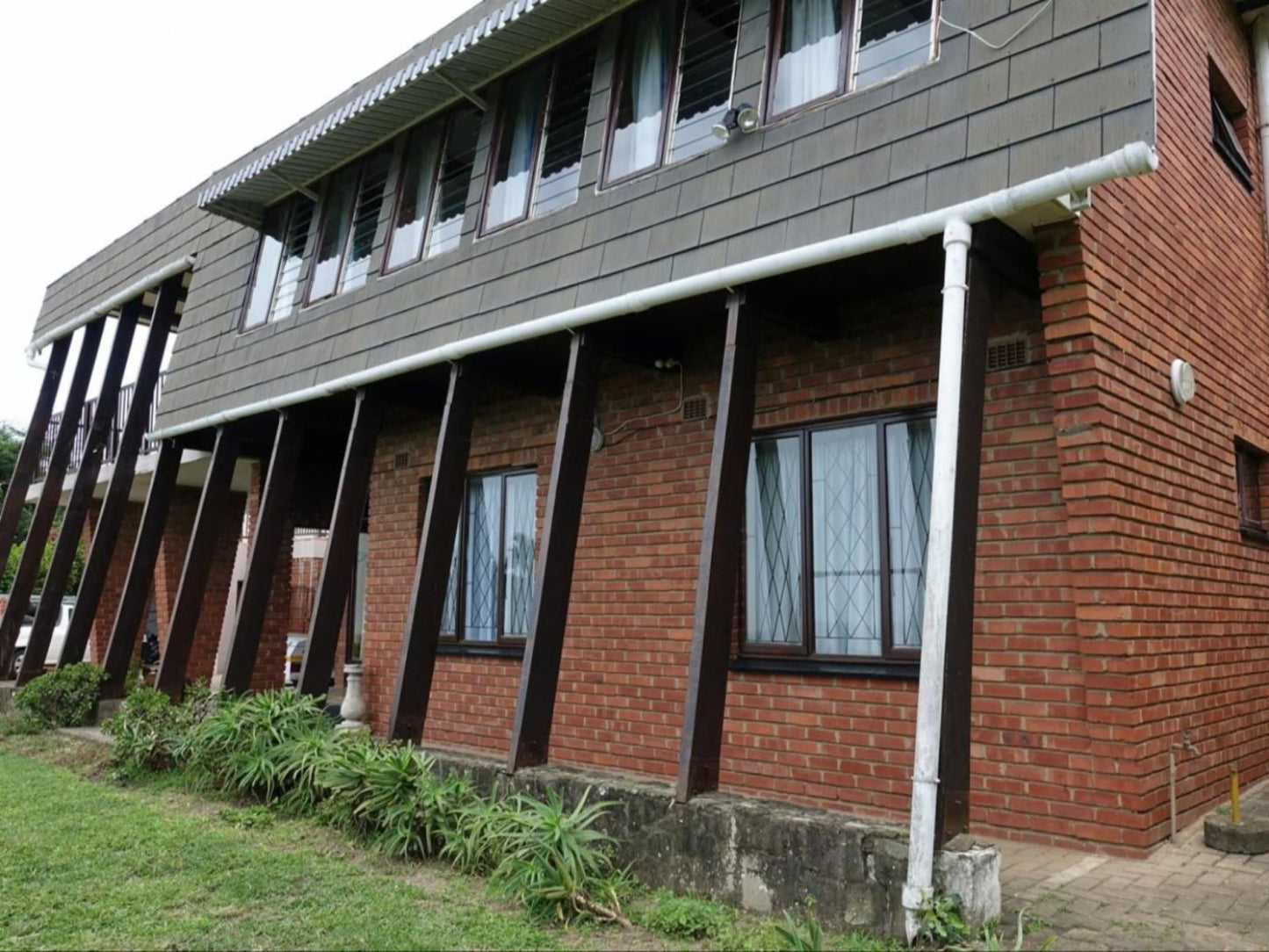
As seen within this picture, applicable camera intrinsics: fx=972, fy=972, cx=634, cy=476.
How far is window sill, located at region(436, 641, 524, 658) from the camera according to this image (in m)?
7.93

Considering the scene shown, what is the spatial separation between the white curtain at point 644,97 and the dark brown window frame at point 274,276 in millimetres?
4125

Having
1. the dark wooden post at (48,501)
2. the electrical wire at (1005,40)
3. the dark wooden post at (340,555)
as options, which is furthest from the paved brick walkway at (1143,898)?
the dark wooden post at (48,501)

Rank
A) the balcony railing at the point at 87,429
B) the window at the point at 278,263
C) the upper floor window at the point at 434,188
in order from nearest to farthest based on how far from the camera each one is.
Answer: the upper floor window at the point at 434,188 < the window at the point at 278,263 < the balcony railing at the point at 87,429

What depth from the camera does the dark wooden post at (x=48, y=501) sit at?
1198 centimetres

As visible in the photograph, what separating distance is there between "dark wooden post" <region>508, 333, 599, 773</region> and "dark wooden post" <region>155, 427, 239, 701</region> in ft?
15.7

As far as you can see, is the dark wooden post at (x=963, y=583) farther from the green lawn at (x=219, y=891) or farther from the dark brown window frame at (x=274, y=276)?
the dark brown window frame at (x=274, y=276)

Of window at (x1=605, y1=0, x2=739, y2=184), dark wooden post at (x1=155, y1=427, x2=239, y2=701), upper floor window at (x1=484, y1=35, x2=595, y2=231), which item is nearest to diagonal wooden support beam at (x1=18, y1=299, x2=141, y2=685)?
dark wooden post at (x1=155, y1=427, x2=239, y2=701)

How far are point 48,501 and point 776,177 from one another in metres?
11.4

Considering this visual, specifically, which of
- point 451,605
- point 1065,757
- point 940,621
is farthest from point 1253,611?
point 451,605

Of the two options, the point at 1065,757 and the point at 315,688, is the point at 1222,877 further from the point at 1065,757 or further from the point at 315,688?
the point at 315,688

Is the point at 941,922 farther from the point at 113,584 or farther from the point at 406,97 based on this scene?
the point at 113,584

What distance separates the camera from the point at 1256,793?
5.80 metres

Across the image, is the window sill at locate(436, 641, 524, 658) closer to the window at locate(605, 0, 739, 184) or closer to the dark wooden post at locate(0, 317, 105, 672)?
the window at locate(605, 0, 739, 184)

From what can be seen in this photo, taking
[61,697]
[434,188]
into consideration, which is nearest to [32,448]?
[61,697]
